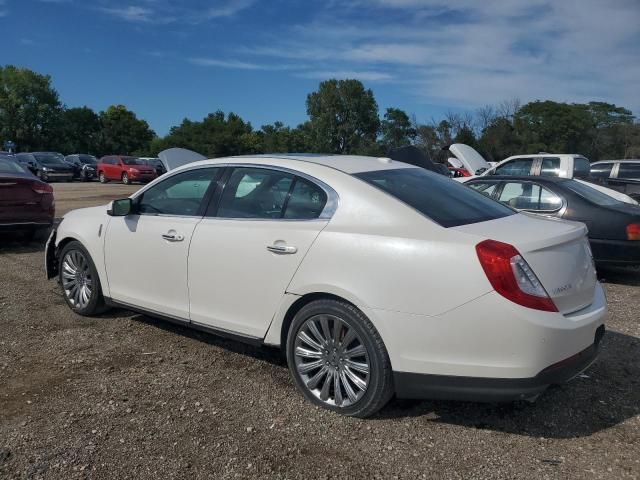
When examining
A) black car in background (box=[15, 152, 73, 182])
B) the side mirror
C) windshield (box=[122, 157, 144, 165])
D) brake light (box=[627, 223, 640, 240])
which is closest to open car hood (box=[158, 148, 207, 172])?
the side mirror

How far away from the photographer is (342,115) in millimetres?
71000

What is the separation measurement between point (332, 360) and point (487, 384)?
937 mm

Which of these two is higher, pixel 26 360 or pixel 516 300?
pixel 516 300

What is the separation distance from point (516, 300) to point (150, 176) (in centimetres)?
2951

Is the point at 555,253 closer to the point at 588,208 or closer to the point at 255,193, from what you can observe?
the point at 255,193

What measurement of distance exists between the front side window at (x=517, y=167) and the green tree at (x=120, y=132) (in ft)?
217

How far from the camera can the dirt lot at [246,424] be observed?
9.61 ft

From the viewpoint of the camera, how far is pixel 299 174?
12.7 feet

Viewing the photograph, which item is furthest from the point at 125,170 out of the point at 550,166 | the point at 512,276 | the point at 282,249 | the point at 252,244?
the point at 512,276

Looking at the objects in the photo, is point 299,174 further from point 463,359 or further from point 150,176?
point 150,176

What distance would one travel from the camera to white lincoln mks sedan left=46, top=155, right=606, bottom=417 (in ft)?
9.70

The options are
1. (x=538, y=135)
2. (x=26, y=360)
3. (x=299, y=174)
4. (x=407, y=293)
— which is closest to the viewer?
(x=407, y=293)

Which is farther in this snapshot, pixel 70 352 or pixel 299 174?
pixel 70 352

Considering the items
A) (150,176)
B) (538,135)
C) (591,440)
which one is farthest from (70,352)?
(538,135)
